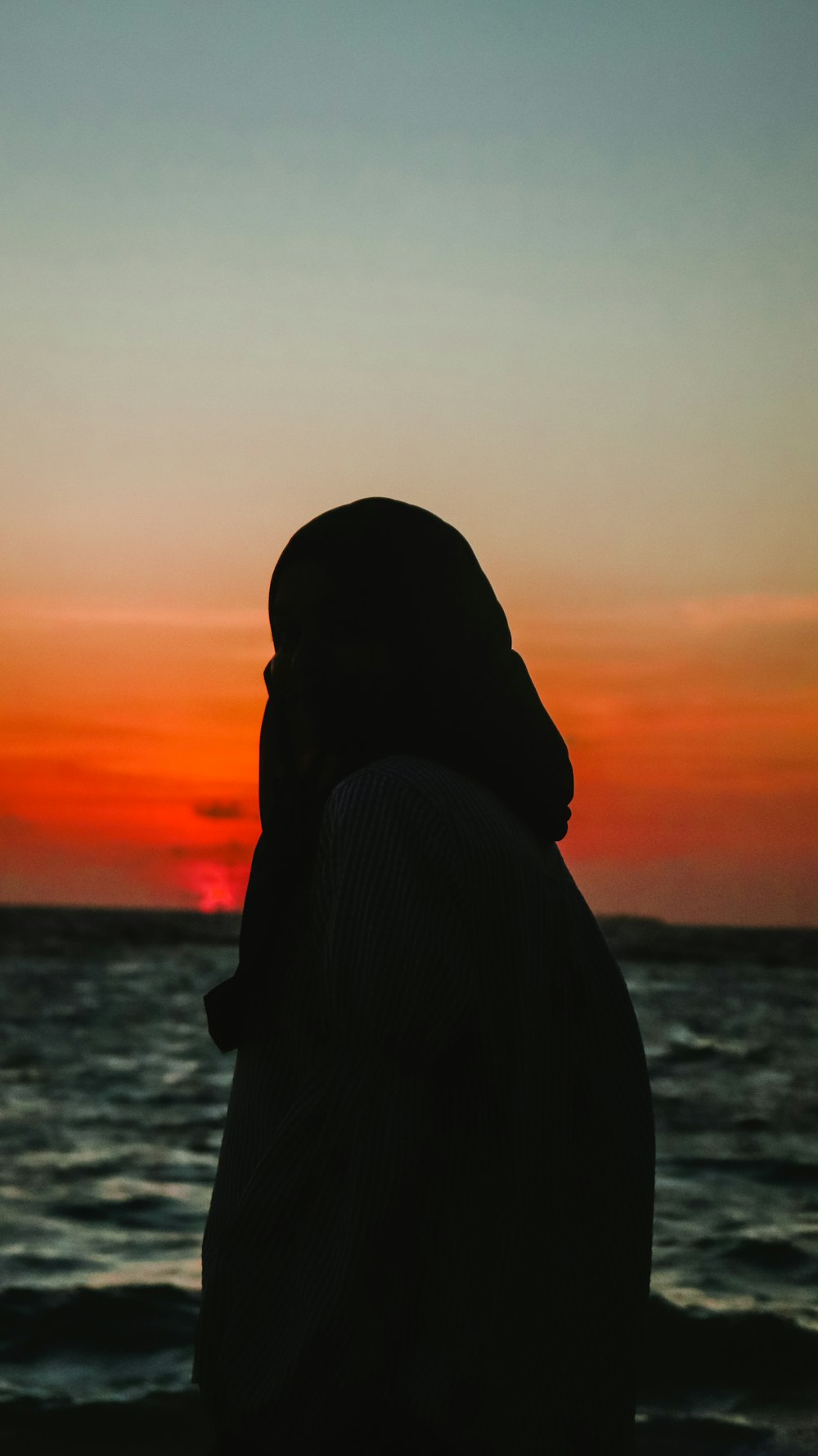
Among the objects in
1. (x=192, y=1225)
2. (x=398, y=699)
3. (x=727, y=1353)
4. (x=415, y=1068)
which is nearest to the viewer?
(x=415, y=1068)

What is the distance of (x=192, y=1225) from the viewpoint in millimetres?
9195

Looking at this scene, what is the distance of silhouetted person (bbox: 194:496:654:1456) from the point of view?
127 centimetres

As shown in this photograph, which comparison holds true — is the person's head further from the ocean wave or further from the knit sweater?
the ocean wave

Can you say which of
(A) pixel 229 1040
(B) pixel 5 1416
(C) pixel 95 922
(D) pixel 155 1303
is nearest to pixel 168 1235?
(D) pixel 155 1303

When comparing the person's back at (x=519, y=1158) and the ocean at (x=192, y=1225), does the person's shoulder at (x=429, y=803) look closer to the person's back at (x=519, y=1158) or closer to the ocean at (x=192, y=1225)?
the person's back at (x=519, y=1158)

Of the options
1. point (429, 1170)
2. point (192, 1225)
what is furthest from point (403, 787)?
point (192, 1225)

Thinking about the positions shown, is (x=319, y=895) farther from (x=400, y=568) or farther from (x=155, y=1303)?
(x=155, y=1303)

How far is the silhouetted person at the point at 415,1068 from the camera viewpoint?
4.17ft

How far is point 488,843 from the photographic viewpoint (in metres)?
1.38

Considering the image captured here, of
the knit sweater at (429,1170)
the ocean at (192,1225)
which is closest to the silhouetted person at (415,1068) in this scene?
the knit sweater at (429,1170)

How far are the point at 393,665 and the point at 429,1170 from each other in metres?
0.54

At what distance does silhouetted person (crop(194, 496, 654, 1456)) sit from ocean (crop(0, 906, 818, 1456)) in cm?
495

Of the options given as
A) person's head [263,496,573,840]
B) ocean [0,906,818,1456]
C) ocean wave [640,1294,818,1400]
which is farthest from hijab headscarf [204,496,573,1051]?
ocean wave [640,1294,818,1400]

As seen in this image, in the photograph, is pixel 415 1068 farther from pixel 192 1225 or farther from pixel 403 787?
pixel 192 1225
